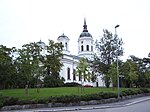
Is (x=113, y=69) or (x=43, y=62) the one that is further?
(x=43, y=62)

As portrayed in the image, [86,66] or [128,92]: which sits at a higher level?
[86,66]

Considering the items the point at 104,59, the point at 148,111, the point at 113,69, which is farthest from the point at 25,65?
the point at 148,111

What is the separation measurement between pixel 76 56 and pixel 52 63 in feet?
96.1

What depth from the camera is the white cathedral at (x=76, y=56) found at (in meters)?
74.1

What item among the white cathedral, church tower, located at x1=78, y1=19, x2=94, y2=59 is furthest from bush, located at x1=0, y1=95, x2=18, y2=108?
church tower, located at x1=78, y1=19, x2=94, y2=59

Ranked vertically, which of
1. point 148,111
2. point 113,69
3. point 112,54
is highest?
point 112,54

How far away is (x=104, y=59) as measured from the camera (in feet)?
156

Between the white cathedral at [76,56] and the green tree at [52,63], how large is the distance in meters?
15.8

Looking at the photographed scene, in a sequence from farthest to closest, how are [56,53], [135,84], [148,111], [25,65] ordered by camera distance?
[135,84] < [56,53] < [25,65] < [148,111]

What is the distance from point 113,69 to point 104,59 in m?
6.67

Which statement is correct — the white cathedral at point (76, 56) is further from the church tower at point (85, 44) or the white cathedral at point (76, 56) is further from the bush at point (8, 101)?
the bush at point (8, 101)

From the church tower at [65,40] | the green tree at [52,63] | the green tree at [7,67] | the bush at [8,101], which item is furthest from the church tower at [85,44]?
the bush at [8,101]

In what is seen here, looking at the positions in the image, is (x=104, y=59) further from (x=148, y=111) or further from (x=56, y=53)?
(x=148, y=111)

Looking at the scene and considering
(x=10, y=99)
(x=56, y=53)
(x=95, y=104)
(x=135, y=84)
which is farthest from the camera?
(x=135, y=84)
